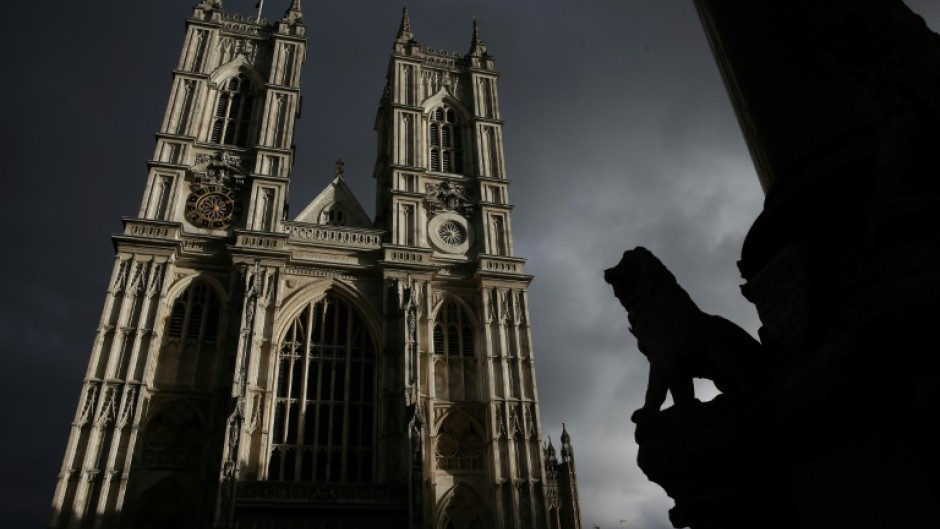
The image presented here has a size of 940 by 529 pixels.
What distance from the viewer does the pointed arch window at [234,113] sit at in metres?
26.5

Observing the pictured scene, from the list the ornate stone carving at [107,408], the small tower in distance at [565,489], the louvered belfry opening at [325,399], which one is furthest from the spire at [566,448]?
the ornate stone carving at [107,408]

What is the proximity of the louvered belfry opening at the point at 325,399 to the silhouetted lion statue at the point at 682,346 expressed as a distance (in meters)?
17.1

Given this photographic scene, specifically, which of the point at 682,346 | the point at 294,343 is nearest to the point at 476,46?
the point at 294,343

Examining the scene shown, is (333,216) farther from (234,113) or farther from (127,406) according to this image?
(127,406)

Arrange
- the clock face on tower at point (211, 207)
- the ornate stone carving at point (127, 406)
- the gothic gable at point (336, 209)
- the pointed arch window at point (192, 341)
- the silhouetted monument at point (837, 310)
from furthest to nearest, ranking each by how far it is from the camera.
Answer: the gothic gable at point (336, 209), the clock face on tower at point (211, 207), the pointed arch window at point (192, 341), the ornate stone carving at point (127, 406), the silhouetted monument at point (837, 310)

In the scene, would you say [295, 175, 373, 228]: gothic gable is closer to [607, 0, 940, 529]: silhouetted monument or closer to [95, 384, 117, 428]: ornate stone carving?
[95, 384, 117, 428]: ornate stone carving

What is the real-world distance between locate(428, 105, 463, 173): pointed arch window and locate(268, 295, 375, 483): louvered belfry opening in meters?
8.25

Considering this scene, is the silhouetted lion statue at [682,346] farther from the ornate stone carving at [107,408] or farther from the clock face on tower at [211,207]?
the clock face on tower at [211,207]

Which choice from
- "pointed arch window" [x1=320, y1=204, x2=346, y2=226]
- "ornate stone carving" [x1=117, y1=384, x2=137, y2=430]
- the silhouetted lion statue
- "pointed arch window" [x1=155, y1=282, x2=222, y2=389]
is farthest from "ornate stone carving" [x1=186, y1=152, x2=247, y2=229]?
the silhouetted lion statue

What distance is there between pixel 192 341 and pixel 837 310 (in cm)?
2134

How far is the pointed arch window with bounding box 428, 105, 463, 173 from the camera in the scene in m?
28.6

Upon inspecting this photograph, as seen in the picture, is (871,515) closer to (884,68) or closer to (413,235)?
(884,68)

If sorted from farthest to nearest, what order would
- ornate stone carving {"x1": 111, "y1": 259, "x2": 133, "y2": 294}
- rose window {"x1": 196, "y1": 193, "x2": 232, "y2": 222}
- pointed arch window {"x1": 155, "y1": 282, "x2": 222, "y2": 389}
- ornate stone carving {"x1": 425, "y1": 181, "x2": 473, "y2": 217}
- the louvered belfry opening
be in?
ornate stone carving {"x1": 425, "y1": 181, "x2": 473, "y2": 217} < rose window {"x1": 196, "y1": 193, "x2": 232, "y2": 222} < ornate stone carving {"x1": 111, "y1": 259, "x2": 133, "y2": 294} < pointed arch window {"x1": 155, "y1": 282, "x2": 222, "y2": 389} < the louvered belfry opening

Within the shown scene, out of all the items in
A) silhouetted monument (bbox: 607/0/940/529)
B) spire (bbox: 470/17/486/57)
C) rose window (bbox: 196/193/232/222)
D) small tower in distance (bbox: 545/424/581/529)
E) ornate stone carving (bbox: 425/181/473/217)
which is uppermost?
spire (bbox: 470/17/486/57)
